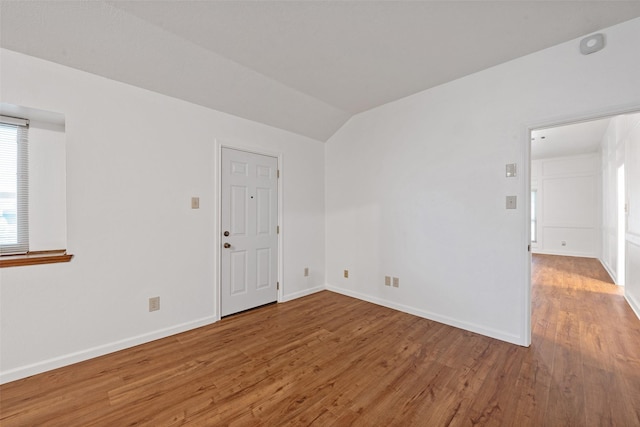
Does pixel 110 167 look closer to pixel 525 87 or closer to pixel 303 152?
pixel 303 152

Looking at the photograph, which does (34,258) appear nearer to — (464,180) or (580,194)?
(464,180)

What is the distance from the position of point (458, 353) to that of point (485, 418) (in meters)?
0.80

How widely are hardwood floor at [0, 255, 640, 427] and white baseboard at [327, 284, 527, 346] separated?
90 mm

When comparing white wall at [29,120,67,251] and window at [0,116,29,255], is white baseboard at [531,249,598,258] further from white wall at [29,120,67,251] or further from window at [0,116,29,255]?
window at [0,116,29,255]

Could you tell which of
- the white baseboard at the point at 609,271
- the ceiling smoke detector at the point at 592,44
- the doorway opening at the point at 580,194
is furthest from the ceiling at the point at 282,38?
the white baseboard at the point at 609,271

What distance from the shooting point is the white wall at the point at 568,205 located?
22.7 feet

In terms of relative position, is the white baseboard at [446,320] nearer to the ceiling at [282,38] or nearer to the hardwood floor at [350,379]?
the hardwood floor at [350,379]

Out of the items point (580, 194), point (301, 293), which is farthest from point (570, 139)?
point (301, 293)

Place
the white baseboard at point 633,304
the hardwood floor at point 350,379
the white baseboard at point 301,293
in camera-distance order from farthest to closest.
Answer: the white baseboard at point 301,293 < the white baseboard at point 633,304 < the hardwood floor at point 350,379

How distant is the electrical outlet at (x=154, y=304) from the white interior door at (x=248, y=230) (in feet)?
2.21

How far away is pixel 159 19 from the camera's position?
203 cm

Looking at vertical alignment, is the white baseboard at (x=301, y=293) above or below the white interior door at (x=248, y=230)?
below

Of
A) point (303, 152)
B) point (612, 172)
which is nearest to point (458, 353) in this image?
point (303, 152)

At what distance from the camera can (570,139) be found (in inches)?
222
